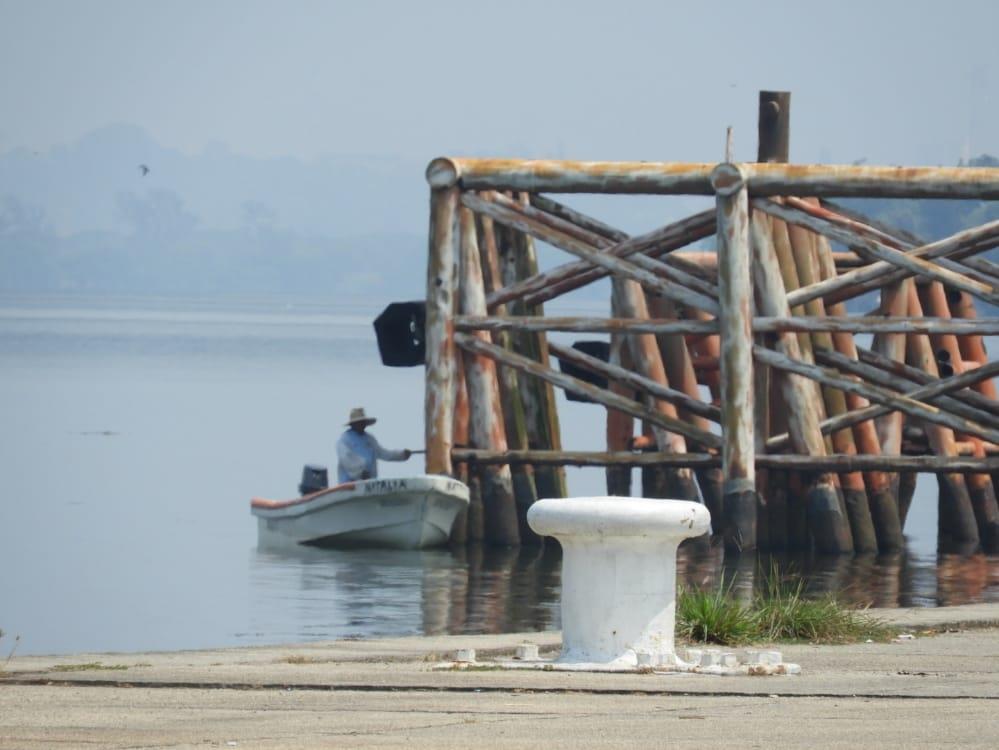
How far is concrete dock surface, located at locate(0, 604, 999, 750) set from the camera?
8.77 metres

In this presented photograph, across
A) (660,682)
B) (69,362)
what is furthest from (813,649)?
(69,362)

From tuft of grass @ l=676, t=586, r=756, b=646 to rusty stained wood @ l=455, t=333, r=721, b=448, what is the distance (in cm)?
1070

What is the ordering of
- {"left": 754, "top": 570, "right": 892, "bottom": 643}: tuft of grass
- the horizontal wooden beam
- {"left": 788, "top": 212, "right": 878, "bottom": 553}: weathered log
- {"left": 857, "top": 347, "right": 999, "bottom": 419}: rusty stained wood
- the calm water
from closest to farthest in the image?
{"left": 754, "top": 570, "right": 892, "bottom": 643}: tuft of grass, the calm water, the horizontal wooden beam, {"left": 788, "top": 212, "right": 878, "bottom": 553}: weathered log, {"left": 857, "top": 347, "right": 999, "bottom": 419}: rusty stained wood

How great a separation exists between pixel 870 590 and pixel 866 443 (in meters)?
3.30

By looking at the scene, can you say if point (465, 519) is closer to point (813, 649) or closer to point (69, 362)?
point (813, 649)

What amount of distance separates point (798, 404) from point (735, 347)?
1212 mm

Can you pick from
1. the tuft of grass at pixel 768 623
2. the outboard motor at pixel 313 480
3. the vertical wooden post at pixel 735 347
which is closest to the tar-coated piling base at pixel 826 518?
the vertical wooden post at pixel 735 347

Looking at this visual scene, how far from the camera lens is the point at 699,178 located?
22.8 meters

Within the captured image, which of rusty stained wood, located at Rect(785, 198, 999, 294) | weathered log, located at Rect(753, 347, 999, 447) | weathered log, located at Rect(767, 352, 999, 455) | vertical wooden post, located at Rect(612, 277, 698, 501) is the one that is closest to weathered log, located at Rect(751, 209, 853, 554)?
weathered log, located at Rect(767, 352, 999, 455)

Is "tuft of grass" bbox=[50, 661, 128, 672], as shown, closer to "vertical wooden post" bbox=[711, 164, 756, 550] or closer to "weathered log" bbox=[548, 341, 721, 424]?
"vertical wooden post" bbox=[711, 164, 756, 550]

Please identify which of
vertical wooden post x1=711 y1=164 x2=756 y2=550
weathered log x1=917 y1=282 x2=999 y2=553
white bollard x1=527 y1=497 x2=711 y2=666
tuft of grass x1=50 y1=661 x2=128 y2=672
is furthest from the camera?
weathered log x1=917 y1=282 x2=999 y2=553

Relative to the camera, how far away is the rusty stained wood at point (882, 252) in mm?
22578

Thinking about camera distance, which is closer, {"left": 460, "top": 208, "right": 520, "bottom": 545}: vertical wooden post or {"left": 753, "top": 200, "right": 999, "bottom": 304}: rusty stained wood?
{"left": 753, "top": 200, "right": 999, "bottom": 304}: rusty stained wood

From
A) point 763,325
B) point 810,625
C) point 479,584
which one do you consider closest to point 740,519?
point 763,325
